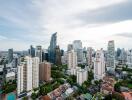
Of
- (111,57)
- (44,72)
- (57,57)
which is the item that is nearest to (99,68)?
(111,57)

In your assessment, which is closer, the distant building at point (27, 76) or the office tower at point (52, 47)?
the distant building at point (27, 76)

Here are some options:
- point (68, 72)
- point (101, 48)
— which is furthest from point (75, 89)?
point (101, 48)

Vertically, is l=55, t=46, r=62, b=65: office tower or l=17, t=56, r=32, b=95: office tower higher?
l=55, t=46, r=62, b=65: office tower

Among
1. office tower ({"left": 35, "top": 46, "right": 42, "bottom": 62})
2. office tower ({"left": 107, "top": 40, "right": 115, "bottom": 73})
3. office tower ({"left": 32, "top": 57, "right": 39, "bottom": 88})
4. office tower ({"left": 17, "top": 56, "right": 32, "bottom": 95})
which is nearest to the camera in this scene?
office tower ({"left": 17, "top": 56, "right": 32, "bottom": 95})

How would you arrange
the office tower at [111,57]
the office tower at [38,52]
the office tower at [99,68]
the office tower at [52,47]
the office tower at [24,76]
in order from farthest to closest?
the office tower at [52,47] < the office tower at [38,52] < the office tower at [111,57] < the office tower at [99,68] < the office tower at [24,76]

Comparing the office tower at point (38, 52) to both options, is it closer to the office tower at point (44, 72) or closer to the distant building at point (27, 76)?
the office tower at point (44, 72)

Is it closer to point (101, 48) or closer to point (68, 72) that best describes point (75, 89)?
point (68, 72)

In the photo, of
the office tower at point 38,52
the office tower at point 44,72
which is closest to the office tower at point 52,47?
the office tower at point 38,52

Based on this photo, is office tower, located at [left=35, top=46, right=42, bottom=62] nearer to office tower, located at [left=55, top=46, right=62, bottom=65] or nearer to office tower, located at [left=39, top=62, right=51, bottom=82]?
office tower, located at [left=55, top=46, right=62, bottom=65]

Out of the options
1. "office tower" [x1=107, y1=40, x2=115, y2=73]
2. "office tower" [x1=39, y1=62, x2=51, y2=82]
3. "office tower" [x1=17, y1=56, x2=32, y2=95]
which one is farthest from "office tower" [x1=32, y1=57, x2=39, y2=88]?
"office tower" [x1=107, y1=40, x2=115, y2=73]
